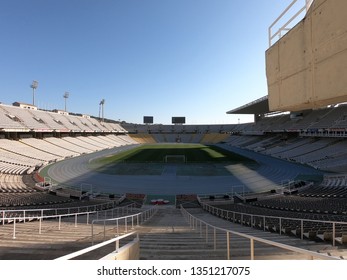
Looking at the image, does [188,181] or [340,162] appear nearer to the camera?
[188,181]

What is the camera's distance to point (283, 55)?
6.39 metres

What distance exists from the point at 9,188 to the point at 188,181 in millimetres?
20064

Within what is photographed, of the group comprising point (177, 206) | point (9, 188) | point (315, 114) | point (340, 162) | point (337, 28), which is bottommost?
point (177, 206)

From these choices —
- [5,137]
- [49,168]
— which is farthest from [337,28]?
[5,137]

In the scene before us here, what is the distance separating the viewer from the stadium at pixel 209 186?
16.6 ft

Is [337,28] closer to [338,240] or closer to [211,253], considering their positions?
[211,253]

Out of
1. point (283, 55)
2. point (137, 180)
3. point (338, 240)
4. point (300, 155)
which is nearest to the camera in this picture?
point (283, 55)

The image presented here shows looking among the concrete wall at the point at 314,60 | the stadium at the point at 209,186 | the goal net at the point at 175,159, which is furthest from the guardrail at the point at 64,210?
the goal net at the point at 175,159

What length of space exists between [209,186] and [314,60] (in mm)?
26804

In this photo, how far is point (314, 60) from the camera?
5.21 m

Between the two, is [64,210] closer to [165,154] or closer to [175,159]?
[175,159]

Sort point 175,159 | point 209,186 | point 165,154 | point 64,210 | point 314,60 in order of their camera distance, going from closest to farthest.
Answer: point 314,60 < point 64,210 < point 209,186 < point 175,159 < point 165,154

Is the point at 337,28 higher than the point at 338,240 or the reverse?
higher

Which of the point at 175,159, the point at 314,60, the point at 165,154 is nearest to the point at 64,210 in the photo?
the point at 314,60
